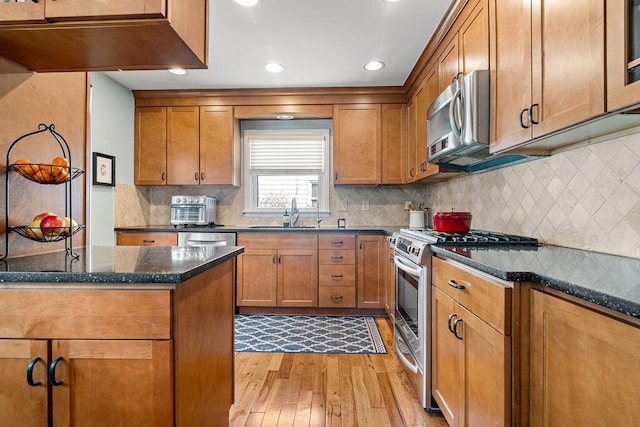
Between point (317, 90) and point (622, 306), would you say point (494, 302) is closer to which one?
point (622, 306)

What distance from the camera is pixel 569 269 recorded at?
1.10 meters

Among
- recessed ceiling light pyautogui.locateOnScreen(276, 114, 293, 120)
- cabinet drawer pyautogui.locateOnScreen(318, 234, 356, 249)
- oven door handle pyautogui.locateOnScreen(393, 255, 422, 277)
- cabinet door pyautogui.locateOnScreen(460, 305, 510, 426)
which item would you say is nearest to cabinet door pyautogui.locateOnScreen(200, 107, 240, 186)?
recessed ceiling light pyautogui.locateOnScreen(276, 114, 293, 120)

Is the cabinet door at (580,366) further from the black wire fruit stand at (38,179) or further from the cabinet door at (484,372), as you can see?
the black wire fruit stand at (38,179)

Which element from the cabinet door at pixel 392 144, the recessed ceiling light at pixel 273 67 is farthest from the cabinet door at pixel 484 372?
the recessed ceiling light at pixel 273 67

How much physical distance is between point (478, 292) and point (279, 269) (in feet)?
7.83

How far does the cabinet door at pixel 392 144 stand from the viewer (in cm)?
365

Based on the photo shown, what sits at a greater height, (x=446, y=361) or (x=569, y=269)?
(x=569, y=269)

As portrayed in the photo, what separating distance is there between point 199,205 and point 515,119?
9.89ft

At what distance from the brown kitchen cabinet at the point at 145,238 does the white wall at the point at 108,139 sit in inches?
3.2

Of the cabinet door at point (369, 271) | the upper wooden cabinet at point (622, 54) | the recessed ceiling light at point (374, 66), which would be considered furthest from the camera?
the cabinet door at point (369, 271)

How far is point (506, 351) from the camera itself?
1107mm

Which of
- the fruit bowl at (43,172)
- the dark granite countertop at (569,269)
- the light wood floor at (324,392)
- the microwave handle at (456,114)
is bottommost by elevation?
the light wood floor at (324,392)

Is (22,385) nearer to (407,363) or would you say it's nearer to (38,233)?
(38,233)

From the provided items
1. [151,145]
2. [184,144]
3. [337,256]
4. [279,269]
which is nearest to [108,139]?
[151,145]
